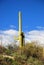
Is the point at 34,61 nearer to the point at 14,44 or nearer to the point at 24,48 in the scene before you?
the point at 24,48

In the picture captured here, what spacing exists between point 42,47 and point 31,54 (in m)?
1.83

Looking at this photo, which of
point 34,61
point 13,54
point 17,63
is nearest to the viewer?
point 17,63

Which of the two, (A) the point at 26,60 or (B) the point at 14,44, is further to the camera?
A: (B) the point at 14,44

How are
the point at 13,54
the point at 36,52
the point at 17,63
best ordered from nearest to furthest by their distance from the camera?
the point at 17,63 → the point at 13,54 → the point at 36,52

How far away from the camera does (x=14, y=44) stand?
25.2 meters

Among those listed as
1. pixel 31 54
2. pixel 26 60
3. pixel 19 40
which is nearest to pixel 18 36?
pixel 19 40

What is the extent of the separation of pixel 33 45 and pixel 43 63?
3728mm

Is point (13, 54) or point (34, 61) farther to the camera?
point (13, 54)

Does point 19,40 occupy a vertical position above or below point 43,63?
above

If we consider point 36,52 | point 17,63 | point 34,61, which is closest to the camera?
point 17,63

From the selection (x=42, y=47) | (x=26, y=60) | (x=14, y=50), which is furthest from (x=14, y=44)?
(x=26, y=60)

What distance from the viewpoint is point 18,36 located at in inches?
937

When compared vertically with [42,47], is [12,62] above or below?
below

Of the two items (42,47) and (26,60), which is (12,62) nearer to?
(26,60)
